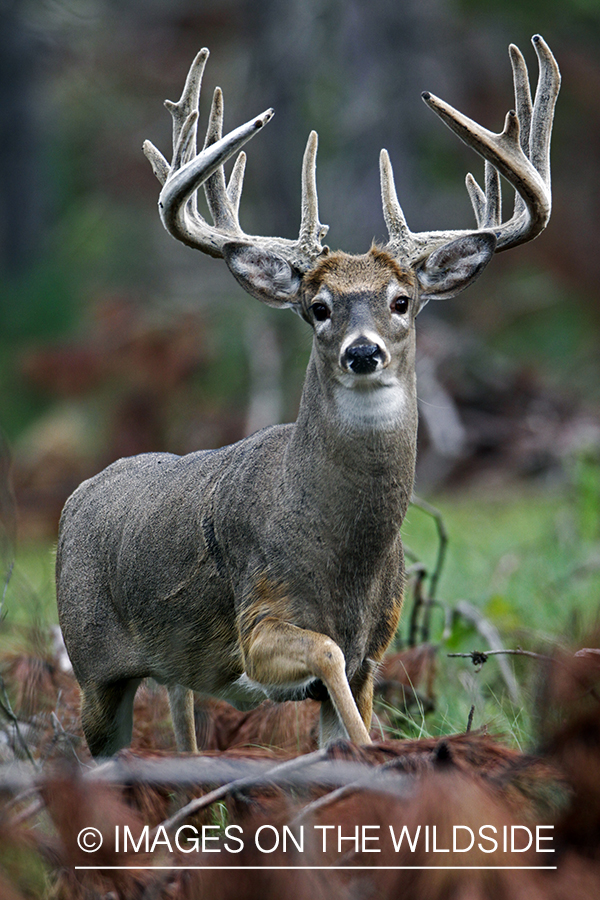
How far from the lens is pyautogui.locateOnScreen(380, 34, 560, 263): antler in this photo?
427cm

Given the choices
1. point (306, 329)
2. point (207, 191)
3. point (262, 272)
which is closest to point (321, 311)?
point (262, 272)

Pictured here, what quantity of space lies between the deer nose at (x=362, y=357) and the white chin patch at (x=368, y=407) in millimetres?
163

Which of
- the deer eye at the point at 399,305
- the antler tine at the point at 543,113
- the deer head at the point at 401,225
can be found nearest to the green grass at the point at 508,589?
the deer eye at the point at 399,305

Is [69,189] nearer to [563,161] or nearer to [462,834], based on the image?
[563,161]

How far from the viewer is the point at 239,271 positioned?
4473 millimetres

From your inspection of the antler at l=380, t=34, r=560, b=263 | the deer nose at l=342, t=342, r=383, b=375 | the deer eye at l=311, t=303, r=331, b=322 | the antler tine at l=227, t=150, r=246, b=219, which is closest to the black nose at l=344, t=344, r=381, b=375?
the deer nose at l=342, t=342, r=383, b=375

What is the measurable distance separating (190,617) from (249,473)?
1.92 feet

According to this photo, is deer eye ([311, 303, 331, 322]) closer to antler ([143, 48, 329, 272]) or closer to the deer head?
the deer head

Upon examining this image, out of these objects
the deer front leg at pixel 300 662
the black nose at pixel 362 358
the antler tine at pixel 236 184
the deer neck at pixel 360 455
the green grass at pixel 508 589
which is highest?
the antler tine at pixel 236 184

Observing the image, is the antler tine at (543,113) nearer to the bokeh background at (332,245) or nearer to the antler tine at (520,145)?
the antler tine at (520,145)

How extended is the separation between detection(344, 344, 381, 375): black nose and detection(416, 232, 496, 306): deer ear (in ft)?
2.05

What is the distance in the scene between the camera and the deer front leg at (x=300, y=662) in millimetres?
3562

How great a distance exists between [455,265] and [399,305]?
321 mm

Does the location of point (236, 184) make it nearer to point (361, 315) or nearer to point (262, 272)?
point (262, 272)
